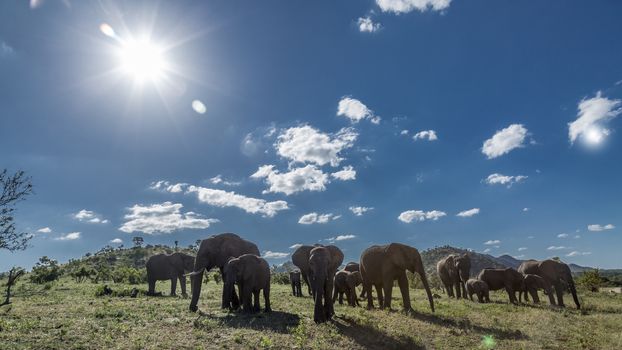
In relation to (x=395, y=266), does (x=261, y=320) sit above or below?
below

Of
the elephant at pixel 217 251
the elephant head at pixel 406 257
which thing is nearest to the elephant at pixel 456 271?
the elephant head at pixel 406 257

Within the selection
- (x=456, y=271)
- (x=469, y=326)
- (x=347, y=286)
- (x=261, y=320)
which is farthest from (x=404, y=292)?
(x=456, y=271)

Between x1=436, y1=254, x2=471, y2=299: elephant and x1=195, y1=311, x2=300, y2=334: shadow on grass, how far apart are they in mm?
26463

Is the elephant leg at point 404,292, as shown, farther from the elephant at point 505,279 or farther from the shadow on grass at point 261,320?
the elephant at point 505,279

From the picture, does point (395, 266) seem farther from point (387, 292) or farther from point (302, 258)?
point (302, 258)

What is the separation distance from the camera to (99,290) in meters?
34.5

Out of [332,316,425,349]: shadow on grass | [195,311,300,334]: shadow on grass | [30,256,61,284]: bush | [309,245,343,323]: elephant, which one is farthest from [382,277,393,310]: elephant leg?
A: [30,256,61,284]: bush

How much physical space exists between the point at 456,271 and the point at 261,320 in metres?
29.7

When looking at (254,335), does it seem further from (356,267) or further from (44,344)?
(356,267)

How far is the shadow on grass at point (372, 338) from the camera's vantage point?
52.8 ft

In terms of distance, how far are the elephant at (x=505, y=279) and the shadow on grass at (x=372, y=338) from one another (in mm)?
23355

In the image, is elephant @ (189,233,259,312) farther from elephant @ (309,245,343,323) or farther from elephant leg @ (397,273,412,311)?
elephant leg @ (397,273,412,311)

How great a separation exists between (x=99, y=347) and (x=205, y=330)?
13.5ft

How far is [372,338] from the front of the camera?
1675cm
